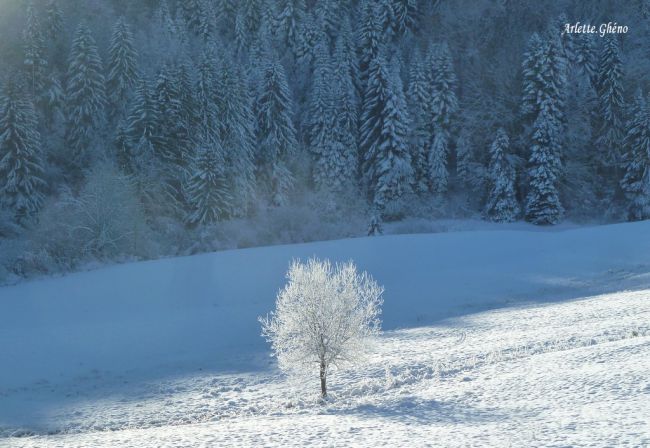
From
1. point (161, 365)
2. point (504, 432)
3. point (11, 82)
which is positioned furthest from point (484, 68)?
point (504, 432)

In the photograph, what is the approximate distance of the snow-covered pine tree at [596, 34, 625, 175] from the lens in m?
56.2

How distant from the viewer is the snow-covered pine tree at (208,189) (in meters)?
45.9

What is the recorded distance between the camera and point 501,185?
2120 inches

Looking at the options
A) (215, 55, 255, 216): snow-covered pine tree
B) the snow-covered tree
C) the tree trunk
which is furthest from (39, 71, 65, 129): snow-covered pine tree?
the tree trunk

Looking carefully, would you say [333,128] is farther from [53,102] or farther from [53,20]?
[53,20]

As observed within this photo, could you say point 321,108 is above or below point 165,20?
below

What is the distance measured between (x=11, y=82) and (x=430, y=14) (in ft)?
163

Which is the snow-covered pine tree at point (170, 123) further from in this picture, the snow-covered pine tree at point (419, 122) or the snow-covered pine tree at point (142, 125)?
the snow-covered pine tree at point (419, 122)

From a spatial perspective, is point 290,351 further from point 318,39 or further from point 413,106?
point 318,39

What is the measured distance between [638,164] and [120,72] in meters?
46.8

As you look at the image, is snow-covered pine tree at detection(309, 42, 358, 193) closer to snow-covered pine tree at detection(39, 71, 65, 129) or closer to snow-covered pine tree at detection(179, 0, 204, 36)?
snow-covered pine tree at detection(179, 0, 204, 36)

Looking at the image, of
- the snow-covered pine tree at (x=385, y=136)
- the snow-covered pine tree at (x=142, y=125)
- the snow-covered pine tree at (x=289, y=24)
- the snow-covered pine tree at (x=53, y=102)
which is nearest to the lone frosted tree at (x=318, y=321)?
the snow-covered pine tree at (x=142, y=125)

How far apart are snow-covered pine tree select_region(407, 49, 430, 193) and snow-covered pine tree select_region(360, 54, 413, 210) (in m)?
2.29

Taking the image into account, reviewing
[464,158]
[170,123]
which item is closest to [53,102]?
[170,123]
